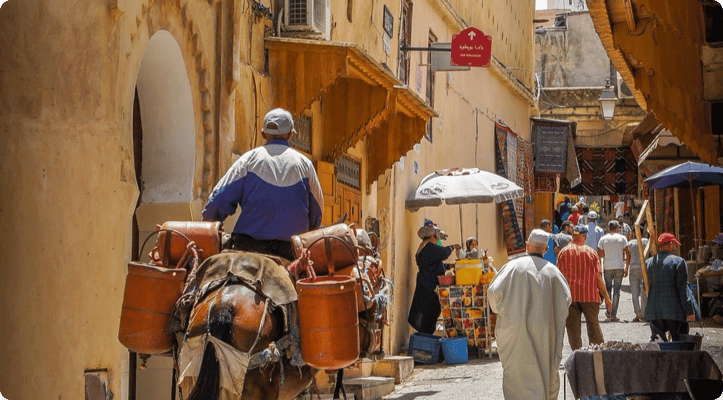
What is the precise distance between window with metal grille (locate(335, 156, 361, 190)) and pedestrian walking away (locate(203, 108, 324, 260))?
239 inches

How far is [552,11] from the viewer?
58.0m

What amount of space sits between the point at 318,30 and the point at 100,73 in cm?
435

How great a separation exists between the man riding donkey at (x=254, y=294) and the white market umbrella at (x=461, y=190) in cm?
915

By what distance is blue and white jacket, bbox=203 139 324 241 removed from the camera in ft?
21.3

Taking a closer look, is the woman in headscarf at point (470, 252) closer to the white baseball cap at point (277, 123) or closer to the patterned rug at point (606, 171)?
the white baseball cap at point (277, 123)

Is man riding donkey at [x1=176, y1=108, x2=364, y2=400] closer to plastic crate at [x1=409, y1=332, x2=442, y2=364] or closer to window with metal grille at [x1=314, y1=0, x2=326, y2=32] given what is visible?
window with metal grille at [x1=314, y1=0, x2=326, y2=32]

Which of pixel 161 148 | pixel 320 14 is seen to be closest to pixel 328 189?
pixel 320 14

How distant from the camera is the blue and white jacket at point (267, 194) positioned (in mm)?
6496

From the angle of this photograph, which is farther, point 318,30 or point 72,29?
point 318,30

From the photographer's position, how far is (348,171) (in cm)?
1339

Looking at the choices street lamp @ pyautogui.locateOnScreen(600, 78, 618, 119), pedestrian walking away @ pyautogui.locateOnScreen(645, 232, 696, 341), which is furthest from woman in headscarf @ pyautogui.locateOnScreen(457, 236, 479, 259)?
street lamp @ pyautogui.locateOnScreen(600, 78, 618, 119)

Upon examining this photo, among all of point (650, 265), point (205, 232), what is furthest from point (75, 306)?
point (650, 265)

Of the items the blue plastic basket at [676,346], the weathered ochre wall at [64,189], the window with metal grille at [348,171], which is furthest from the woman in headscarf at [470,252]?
the weathered ochre wall at [64,189]

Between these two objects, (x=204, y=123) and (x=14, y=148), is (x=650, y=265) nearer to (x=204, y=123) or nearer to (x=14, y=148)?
(x=204, y=123)
